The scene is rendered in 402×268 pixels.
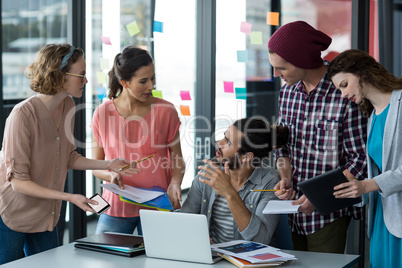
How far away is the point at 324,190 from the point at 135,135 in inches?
42.8

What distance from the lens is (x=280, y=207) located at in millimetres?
2154

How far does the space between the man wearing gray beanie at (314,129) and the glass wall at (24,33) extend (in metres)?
1.73

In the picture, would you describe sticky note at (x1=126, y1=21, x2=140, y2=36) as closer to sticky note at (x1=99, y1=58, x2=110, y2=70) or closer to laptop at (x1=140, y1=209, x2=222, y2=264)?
sticky note at (x1=99, y1=58, x2=110, y2=70)

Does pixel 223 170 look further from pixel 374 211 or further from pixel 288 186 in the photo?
pixel 374 211

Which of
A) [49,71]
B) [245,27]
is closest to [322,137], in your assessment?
[49,71]

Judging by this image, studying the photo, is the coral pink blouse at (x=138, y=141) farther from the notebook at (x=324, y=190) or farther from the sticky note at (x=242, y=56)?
the sticky note at (x=242, y=56)

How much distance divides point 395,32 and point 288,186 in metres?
1.38

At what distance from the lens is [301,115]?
2541mm

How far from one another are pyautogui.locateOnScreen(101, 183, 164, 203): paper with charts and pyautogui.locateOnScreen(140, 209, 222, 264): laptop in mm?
381

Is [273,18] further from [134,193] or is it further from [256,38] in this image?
[134,193]

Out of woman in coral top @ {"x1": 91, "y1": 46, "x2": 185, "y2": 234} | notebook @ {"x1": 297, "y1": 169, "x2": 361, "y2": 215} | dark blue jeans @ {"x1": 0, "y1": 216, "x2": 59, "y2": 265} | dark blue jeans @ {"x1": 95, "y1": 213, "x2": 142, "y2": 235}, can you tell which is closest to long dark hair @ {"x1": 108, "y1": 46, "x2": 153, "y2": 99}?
woman in coral top @ {"x1": 91, "y1": 46, "x2": 185, "y2": 234}

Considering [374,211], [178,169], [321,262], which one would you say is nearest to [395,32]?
[374,211]

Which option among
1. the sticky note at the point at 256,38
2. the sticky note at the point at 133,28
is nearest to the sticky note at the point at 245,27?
the sticky note at the point at 256,38

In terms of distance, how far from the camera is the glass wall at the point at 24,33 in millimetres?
3359
